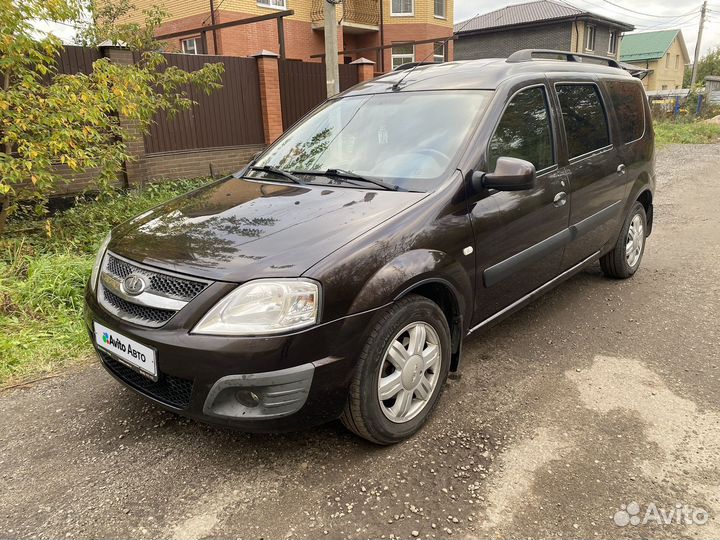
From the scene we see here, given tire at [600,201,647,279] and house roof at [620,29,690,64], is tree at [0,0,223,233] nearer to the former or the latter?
tire at [600,201,647,279]

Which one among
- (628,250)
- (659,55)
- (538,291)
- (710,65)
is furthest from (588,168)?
(710,65)

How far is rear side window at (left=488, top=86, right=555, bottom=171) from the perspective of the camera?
10.5 feet

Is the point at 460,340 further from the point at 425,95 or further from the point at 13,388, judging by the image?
the point at 13,388

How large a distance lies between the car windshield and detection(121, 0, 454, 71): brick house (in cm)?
1372

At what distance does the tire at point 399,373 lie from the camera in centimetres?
243

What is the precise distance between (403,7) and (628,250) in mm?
22938

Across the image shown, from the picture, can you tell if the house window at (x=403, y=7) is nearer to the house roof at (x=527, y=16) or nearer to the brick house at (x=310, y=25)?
the brick house at (x=310, y=25)

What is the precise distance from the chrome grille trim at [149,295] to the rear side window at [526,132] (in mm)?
1775

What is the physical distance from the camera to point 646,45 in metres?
52.6

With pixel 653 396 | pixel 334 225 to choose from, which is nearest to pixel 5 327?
pixel 334 225

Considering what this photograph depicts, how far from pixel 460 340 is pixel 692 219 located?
6102 millimetres

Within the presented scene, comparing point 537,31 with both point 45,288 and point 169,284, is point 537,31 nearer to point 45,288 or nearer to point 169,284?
point 45,288

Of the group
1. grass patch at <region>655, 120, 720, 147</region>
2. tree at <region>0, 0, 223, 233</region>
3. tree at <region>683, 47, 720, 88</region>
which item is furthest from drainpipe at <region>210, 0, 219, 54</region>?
tree at <region>683, 47, 720, 88</region>

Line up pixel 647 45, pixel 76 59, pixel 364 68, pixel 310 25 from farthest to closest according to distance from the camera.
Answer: pixel 647 45, pixel 310 25, pixel 364 68, pixel 76 59
